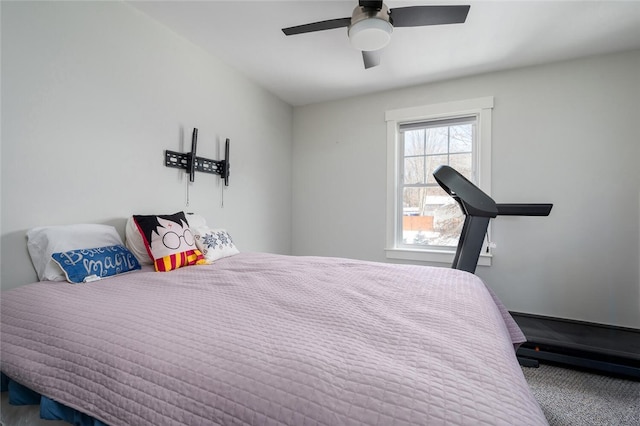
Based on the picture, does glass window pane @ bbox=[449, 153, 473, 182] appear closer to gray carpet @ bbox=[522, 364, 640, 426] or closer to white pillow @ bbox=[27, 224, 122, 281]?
gray carpet @ bbox=[522, 364, 640, 426]

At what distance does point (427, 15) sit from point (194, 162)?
2.02 metres

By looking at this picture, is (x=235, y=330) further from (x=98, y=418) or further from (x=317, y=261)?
(x=317, y=261)

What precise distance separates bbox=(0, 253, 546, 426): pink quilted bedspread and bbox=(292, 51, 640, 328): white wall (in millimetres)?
2021

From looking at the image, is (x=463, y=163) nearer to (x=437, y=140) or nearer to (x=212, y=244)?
(x=437, y=140)

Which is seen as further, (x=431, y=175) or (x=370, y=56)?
(x=431, y=175)

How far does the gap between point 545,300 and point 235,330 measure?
3126mm

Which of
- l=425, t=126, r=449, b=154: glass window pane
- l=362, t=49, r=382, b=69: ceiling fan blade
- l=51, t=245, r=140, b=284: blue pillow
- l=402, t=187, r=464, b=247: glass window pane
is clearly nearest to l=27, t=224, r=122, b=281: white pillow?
l=51, t=245, r=140, b=284: blue pillow

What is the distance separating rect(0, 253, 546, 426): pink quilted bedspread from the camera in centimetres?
60

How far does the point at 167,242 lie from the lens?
184 centimetres

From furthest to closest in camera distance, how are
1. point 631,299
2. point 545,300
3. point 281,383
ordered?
point 545,300
point 631,299
point 281,383

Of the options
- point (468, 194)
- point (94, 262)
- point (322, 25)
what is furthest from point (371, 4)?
point (94, 262)

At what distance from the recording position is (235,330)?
90 cm

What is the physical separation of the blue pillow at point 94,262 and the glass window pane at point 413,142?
116 inches

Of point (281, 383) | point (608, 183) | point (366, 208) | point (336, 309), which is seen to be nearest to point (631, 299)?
point (608, 183)
